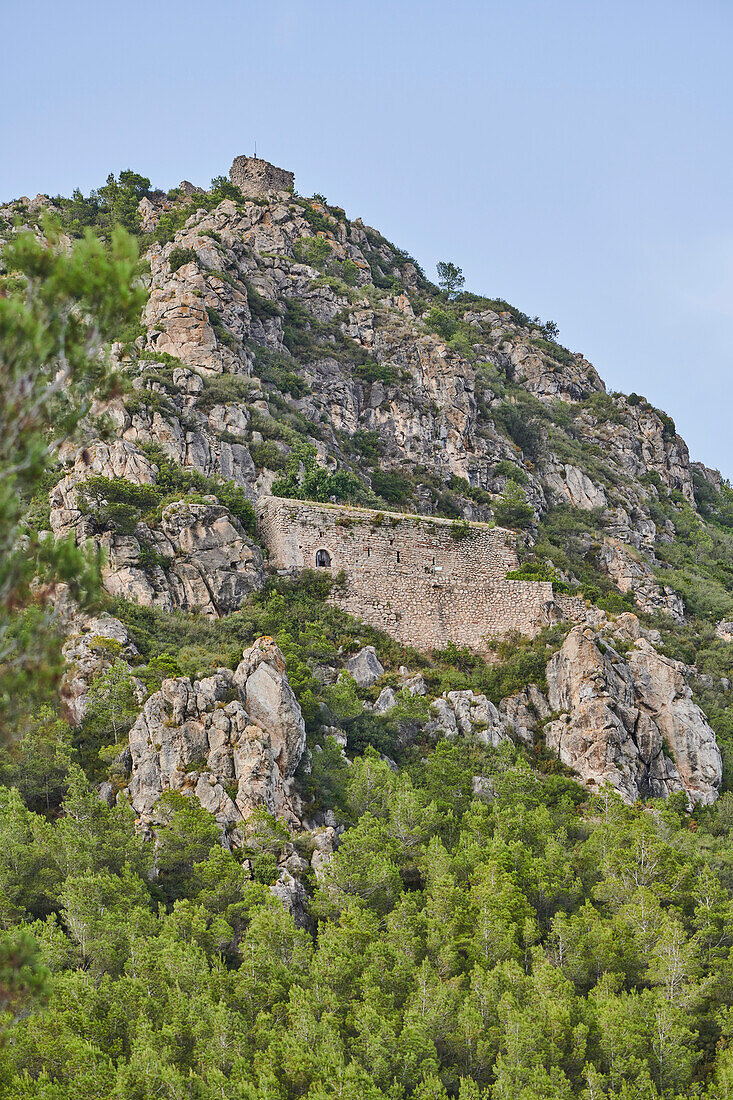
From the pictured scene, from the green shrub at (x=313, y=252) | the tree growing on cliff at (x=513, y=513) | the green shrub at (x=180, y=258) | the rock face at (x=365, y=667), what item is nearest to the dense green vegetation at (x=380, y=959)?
the rock face at (x=365, y=667)

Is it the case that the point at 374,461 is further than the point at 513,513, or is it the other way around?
the point at 374,461

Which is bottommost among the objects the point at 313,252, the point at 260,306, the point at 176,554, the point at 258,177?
the point at 176,554

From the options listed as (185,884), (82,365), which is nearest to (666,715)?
(185,884)

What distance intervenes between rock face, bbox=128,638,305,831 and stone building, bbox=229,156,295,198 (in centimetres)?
6468

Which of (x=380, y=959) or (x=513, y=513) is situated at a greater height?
(x=513, y=513)

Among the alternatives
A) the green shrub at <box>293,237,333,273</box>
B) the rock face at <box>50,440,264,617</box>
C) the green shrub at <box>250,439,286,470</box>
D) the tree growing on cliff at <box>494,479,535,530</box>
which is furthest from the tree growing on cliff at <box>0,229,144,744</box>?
the green shrub at <box>293,237,333,273</box>

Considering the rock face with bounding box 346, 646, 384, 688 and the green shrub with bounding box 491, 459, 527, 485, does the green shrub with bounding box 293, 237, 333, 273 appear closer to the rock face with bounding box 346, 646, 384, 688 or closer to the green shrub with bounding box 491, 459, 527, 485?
the green shrub with bounding box 491, 459, 527, 485

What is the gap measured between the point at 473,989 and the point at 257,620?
14900 mm

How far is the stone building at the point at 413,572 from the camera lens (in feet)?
111

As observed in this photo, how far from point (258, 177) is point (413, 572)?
5810cm

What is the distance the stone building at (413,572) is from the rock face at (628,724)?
3.57m

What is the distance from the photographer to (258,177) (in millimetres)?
80812

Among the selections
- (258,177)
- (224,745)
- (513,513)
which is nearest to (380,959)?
(224,745)

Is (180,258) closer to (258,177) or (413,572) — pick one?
(413,572)
